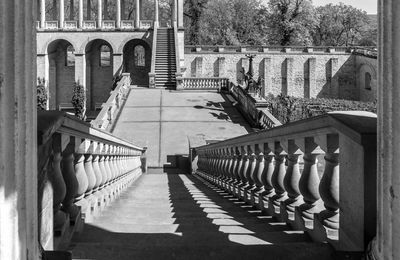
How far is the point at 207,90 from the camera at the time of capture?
3347cm

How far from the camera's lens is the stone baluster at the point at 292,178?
16.4 feet

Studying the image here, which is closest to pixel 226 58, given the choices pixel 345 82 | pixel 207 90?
pixel 345 82

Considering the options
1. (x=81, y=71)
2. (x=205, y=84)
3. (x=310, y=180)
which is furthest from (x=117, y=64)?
(x=310, y=180)

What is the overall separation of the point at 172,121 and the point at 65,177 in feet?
70.3

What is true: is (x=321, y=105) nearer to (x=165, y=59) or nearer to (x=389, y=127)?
(x=165, y=59)

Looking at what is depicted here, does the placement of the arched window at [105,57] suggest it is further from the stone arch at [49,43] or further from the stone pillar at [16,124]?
the stone pillar at [16,124]

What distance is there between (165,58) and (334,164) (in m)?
33.7

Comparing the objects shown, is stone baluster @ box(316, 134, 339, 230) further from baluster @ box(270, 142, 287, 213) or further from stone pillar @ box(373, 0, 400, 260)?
baluster @ box(270, 142, 287, 213)

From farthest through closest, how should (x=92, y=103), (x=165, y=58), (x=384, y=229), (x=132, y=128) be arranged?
(x=92, y=103)
(x=165, y=58)
(x=132, y=128)
(x=384, y=229)

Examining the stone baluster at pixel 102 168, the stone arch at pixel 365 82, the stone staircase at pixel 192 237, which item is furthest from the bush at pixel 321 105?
the stone staircase at pixel 192 237

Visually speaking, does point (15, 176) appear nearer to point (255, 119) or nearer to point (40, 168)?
point (40, 168)

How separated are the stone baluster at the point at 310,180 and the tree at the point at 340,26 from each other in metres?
73.3

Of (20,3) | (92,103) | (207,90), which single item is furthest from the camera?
(92,103)

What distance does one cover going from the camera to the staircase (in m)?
34.5
